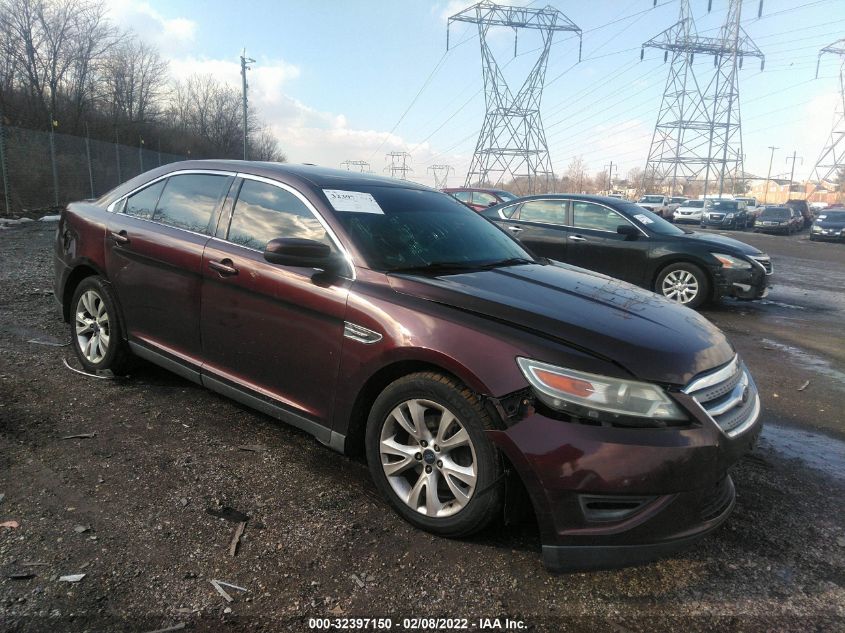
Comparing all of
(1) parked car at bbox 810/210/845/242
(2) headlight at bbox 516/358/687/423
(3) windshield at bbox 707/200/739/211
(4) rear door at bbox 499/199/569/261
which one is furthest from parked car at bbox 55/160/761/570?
(3) windshield at bbox 707/200/739/211

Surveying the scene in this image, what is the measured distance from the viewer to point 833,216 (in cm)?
2684

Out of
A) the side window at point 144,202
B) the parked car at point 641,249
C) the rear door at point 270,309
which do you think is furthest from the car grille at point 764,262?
the side window at point 144,202

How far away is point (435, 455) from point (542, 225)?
727 cm

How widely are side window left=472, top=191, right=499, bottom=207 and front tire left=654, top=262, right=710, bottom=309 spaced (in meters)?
9.59

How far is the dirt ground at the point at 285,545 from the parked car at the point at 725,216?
37.2 m

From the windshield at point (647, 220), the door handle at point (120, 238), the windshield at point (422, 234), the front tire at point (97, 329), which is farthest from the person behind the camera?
the windshield at point (647, 220)

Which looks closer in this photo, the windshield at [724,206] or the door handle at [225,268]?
the door handle at [225,268]

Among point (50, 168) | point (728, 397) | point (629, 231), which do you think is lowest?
point (728, 397)

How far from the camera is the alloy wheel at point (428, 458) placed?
2.48 metres

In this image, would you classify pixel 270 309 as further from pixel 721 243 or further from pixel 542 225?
pixel 721 243

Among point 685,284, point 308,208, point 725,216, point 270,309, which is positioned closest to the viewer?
point 270,309

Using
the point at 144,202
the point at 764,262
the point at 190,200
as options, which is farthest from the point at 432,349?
the point at 764,262

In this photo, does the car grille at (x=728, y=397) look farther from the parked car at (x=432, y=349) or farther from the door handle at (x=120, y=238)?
the door handle at (x=120, y=238)

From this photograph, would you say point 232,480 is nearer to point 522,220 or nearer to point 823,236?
point 522,220
